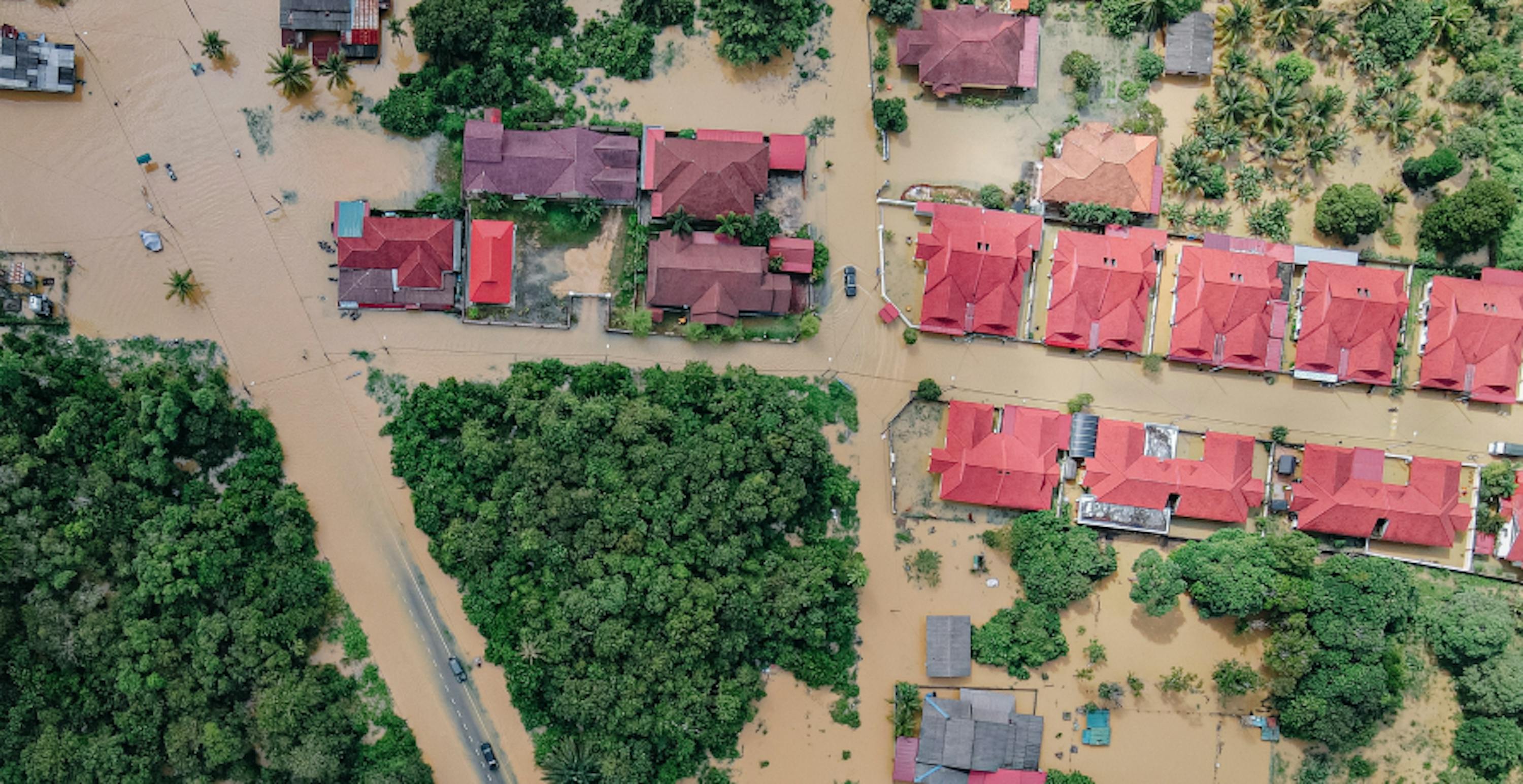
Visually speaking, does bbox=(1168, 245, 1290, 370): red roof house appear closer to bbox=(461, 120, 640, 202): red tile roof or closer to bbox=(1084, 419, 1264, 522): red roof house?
bbox=(1084, 419, 1264, 522): red roof house

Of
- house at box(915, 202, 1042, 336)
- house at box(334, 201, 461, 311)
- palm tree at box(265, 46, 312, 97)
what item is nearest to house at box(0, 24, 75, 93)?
palm tree at box(265, 46, 312, 97)

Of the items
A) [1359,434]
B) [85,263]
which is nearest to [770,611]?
[1359,434]

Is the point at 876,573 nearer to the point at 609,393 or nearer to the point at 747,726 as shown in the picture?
the point at 747,726

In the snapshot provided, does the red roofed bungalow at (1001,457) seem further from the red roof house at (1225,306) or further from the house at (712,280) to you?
the house at (712,280)

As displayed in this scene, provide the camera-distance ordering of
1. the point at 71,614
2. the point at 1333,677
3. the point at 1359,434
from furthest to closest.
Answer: the point at 1359,434 < the point at 1333,677 < the point at 71,614

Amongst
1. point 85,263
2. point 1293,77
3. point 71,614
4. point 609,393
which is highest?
point 1293,77

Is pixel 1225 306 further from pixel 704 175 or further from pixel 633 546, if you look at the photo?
pixel 633 546

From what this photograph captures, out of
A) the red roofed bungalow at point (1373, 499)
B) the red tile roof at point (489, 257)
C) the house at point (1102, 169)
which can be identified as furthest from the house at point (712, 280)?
the red roofed bungalow at point (1373, 499)
